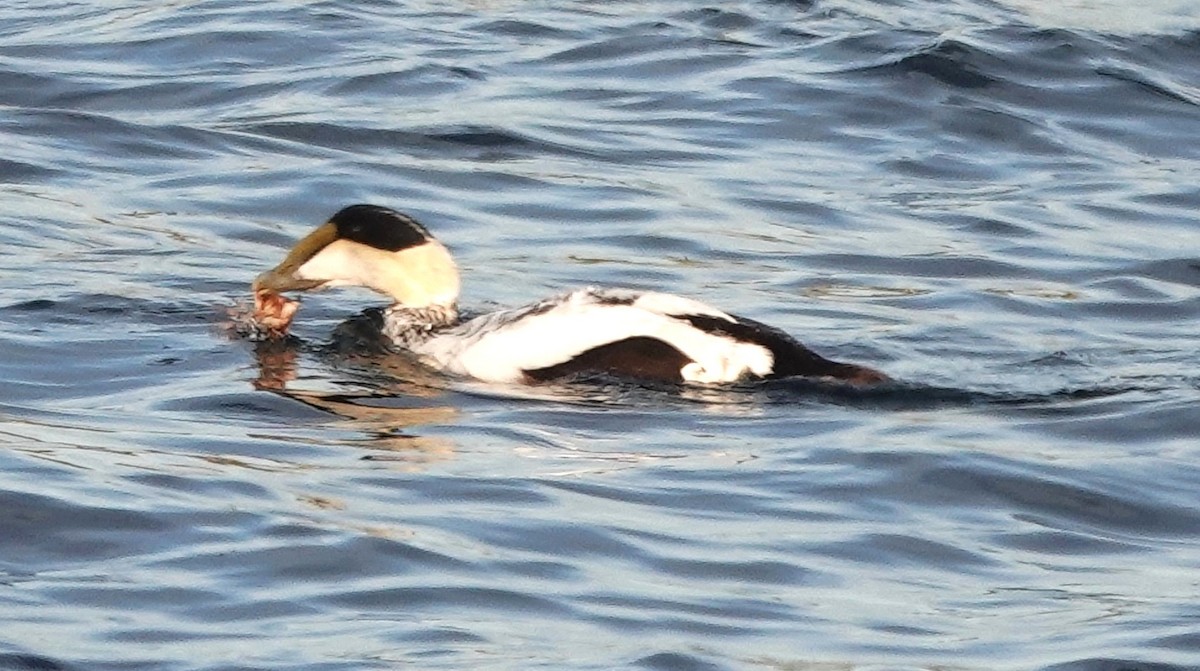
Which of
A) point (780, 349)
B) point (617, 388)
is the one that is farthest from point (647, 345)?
point (780, 349)

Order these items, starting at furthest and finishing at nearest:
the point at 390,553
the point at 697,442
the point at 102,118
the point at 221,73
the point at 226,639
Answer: the point at 221,73
the point at 102,118
the point at 697,442
the point at 390,553
the point at 226,639

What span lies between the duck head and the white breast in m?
0.98

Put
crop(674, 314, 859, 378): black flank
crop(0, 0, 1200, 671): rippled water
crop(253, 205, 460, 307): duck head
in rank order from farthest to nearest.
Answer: crop(253, 205, 460, 307): duck head
crop(674, 314, 859, 378): black flank
crop(0, 0, 1200, 671): rippled water

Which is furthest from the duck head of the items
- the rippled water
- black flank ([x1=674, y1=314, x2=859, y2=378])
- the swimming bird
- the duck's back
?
black flank ([x1=674, y1=314, x2=859, y2=378])

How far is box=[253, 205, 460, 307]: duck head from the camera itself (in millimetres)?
11391

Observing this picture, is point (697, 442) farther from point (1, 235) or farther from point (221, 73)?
point (221, 73)

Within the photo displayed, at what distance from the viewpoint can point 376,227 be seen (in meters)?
11.4

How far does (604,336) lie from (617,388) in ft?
0.65

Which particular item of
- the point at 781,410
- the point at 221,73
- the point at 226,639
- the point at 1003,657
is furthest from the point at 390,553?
the point at 221,73

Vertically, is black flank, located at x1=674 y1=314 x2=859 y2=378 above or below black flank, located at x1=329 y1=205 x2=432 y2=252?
below

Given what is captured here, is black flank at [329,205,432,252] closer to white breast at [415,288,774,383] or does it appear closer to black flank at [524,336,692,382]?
white breast at [415,288,774,383]

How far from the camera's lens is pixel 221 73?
17594 mm

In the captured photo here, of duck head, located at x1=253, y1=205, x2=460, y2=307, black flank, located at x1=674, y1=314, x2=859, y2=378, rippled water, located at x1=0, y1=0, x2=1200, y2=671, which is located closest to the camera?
rippled water, located at x1=0, y1=0, x2=1200, y2=671

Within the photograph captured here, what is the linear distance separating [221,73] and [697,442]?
28.6ft
